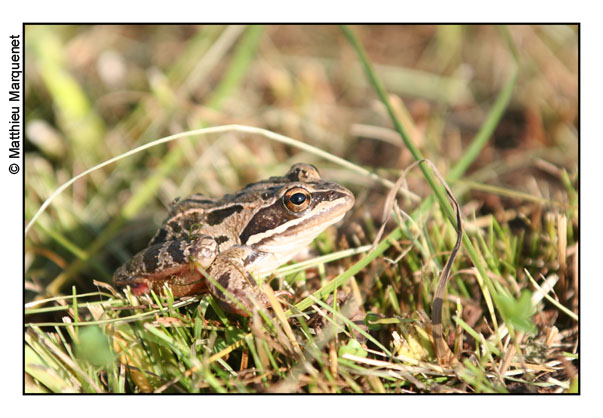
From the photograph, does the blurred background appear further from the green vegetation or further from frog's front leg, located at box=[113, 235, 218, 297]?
frog's front leg, located at box=[113, 235, 218, 297]

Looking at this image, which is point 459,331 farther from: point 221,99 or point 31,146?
point 31,146

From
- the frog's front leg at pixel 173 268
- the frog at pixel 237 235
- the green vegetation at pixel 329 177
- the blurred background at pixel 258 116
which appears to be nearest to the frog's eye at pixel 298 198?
the frog at pixel 237 235

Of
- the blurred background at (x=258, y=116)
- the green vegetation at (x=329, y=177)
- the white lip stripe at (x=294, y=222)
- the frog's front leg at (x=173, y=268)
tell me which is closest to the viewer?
the green vegetation at (x=329, y=177)

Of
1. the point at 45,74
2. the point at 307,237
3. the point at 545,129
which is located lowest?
the point at 307,237

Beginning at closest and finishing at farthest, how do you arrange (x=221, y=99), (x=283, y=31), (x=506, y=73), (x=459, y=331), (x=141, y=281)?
1. (x=459, y=331)
2. (x=141, y=281)
3. (x=221, y=99)
4. (x=506, y=73)
5. (x=283, y=31)

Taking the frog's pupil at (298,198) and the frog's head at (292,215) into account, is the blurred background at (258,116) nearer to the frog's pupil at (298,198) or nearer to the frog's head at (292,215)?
the frog's head at (292,215)

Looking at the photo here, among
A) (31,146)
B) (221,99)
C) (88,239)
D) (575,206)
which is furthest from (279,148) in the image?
(575,206)

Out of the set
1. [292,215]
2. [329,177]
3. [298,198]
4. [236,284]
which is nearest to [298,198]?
[298,198]
